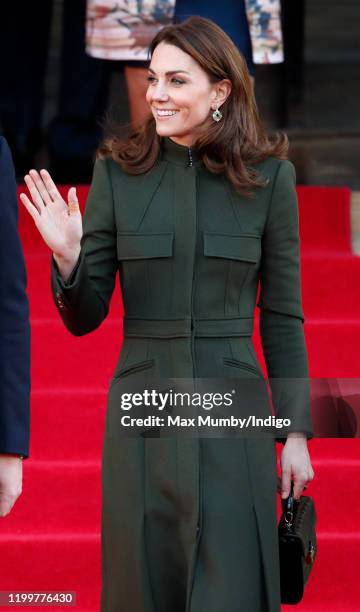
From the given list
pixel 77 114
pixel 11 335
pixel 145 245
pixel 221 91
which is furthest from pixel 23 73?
pixel 11 335

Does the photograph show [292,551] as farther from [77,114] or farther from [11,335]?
[77,114]

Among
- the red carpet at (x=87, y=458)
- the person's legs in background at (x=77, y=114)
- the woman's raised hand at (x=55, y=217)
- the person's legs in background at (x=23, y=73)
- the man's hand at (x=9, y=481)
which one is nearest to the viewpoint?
the man's hand at (x=9, y=481)

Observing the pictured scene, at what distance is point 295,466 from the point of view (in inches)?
131

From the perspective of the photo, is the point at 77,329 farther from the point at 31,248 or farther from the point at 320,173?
the point at 320,173

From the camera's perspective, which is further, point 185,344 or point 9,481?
A: point 185,344

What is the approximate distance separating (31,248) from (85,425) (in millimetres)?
1130

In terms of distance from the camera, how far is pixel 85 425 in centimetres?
507

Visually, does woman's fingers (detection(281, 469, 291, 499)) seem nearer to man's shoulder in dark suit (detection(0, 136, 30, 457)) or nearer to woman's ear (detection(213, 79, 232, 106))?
man's shoulder in dark suit (detection(0, 136, 30, 457))

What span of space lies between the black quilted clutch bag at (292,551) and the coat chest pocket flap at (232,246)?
535 millimetres

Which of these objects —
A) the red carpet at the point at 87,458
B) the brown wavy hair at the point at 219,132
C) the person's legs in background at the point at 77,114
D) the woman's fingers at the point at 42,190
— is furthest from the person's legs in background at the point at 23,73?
the woman's fingers at the point at 42,190

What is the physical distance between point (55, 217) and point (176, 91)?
41cm

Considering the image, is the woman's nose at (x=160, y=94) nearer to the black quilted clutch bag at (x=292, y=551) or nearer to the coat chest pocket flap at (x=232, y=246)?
the coat chest pocket flap at (x=232, y=246)

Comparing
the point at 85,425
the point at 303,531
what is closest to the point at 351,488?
the point at 85,425

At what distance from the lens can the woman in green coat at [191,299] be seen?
3.15 metres
